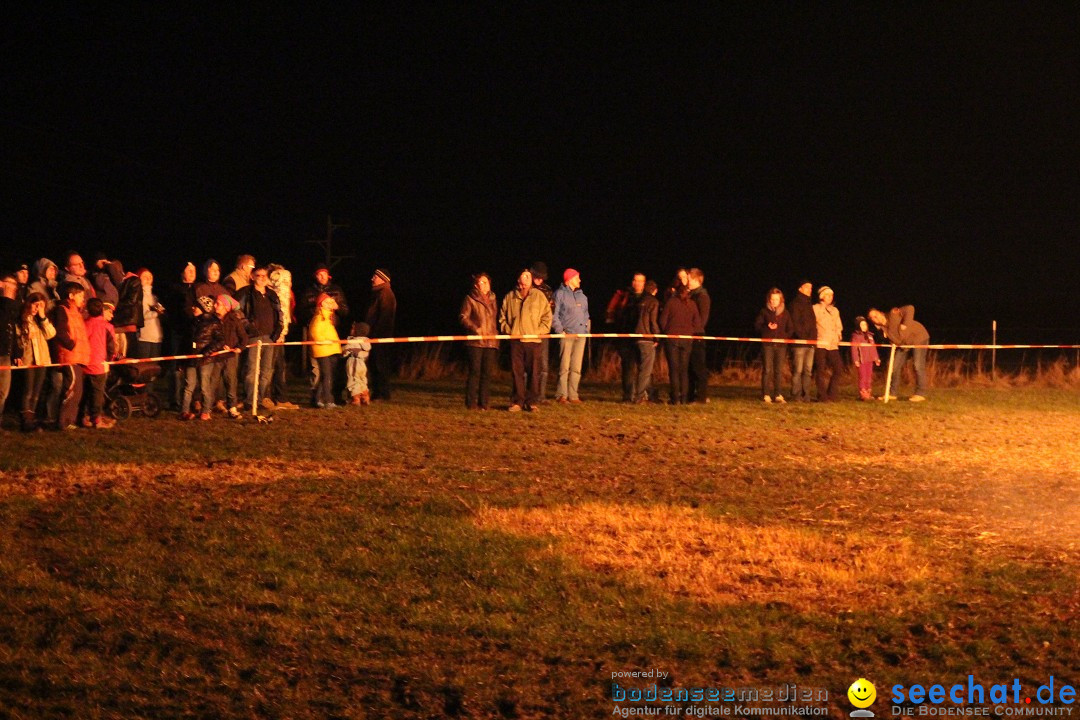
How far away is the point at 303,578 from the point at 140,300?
10.7 meters

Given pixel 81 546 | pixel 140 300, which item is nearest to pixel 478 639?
pixel 81 546

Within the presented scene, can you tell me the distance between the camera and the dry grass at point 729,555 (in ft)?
26.5

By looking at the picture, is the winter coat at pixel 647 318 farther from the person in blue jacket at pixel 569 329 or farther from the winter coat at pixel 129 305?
the winter coat at pixel 129 305

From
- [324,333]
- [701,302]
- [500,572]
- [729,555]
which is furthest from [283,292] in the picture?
[729,555]

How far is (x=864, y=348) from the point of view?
22.3m

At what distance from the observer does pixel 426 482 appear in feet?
40.1

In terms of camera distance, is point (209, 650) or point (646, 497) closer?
point (209, 650)

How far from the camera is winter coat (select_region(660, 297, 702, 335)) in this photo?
20.3 m

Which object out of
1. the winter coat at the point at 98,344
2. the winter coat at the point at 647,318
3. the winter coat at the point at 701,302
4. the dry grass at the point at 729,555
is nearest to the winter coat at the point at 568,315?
the winter coat at the point at 647,318

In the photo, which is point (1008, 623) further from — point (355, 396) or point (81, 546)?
point (355, 396)

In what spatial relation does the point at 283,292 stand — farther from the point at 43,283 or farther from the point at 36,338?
the point at 36,338

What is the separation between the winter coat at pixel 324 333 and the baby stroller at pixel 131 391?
245cm

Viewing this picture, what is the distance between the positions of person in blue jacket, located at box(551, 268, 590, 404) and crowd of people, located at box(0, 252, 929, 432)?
2 centimetres

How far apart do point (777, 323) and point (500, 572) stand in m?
13.5
